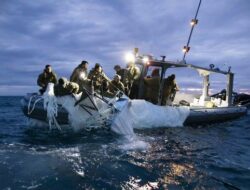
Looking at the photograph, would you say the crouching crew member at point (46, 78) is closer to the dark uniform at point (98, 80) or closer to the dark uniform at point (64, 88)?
the dark uniform at point (64, 88)

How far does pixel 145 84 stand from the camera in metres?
13.3

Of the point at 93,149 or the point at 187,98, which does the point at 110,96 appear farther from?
the point at 187,98

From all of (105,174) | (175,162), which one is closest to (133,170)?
(105,174)

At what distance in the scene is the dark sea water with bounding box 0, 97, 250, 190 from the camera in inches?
218

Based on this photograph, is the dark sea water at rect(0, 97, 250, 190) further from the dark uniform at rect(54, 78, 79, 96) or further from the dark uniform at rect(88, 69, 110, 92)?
the dark uniform at rect(88, 69, 110, 92)

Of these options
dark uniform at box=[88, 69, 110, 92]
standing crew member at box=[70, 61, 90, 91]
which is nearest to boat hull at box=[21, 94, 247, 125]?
standing crew member at box=[70, 61, 90, 91]

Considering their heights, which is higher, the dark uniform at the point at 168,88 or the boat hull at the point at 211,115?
the dark uniform at the point at 168,88

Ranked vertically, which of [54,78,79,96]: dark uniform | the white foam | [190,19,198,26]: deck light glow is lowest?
the white foam

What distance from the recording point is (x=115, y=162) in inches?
270

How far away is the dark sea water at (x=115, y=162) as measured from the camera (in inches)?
218

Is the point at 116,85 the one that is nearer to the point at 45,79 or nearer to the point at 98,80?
the point at 98,80

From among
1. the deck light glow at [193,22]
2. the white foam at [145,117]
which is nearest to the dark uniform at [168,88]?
the white foam at [145,117]

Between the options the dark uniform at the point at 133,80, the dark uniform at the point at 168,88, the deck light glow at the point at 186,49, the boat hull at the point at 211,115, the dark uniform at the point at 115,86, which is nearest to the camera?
the dark uniform at the point at 115,86

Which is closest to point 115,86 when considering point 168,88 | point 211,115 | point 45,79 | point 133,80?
point 133,80
